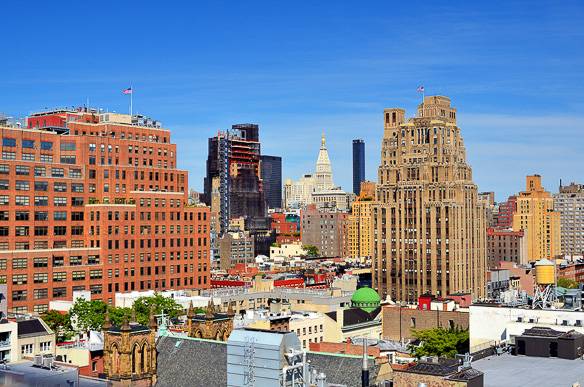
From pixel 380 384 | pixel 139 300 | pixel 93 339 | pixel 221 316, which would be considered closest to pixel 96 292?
pixel 139 300

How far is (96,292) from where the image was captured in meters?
191

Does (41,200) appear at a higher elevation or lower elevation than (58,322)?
higher

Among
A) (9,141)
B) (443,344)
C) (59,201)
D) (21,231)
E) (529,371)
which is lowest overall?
(443,344)

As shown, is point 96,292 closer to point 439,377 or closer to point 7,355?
point 7,355

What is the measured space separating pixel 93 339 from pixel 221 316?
32192mm

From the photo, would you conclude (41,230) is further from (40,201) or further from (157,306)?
(157,306)

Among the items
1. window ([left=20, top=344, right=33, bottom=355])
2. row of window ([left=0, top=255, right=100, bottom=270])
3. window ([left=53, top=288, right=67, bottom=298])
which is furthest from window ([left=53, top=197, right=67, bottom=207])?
window ([left=20, top=344, right=33, bottom=355])

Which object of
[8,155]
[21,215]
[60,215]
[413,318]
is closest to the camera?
[413,318]

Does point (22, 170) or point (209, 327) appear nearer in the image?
point (209, 327)

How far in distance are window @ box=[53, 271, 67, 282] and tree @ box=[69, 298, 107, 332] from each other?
25012 millimetres

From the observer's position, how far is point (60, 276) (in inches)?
7293

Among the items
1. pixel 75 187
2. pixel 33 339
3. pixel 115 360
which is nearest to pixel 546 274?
pixel 115 360

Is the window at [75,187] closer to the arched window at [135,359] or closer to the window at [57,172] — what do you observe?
the window at [57,172]

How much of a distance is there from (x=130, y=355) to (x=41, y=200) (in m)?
103
